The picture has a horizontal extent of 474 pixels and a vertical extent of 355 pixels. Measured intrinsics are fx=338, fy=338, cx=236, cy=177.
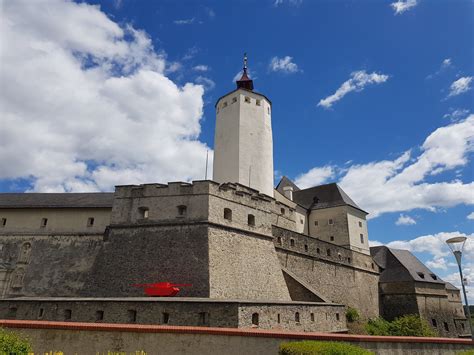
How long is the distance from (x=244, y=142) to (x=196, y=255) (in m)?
10.6

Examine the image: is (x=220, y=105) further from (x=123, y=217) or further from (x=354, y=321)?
(x=354, y=321)

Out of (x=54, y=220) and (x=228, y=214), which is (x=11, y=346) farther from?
(x=54, y=220)

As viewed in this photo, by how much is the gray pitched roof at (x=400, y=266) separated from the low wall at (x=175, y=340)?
2141cm

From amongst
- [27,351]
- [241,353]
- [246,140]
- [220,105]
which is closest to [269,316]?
[241,353]

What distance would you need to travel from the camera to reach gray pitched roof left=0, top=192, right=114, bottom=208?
19609 millimetres

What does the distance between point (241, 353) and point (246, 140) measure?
1730cm

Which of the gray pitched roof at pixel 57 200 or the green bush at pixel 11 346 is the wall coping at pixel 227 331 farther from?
the gray pitched roof at pixel 57 200

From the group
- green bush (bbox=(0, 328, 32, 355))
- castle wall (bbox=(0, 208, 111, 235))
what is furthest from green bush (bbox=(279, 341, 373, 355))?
castle wall (bbox=(0, 208, 111, 235))

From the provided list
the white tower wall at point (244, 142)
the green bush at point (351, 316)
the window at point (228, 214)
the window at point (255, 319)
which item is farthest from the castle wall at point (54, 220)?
the green bush at point (351, 316)

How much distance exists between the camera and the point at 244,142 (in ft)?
78.0

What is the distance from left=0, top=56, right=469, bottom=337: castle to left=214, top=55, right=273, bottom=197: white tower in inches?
3.1

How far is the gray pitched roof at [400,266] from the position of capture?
92.6 feet

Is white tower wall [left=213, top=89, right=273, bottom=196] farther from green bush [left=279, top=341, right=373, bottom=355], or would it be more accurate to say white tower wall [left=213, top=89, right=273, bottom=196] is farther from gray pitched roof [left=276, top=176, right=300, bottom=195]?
green bush [left=279, top=341, right=373, bottom=355]

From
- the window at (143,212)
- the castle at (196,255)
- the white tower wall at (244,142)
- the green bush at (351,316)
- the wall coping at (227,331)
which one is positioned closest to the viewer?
the wall coping at (227,331)
